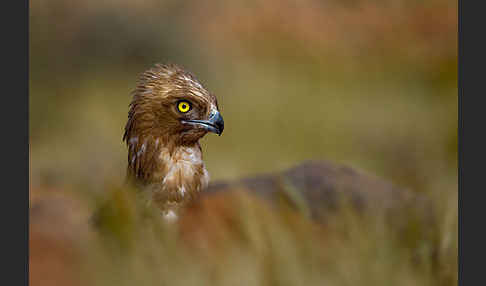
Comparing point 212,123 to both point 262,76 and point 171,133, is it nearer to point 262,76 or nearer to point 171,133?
point 171,133

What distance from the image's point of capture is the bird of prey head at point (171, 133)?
207 centimetres

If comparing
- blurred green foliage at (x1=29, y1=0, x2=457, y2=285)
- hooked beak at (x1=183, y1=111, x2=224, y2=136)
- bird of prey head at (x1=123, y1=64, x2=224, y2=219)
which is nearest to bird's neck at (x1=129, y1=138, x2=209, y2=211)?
bird of prey head at (x1=123, y1=64, x2=224, y2=219)

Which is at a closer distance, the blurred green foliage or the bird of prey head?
the bird of prey head

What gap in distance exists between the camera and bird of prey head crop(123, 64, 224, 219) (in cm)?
207

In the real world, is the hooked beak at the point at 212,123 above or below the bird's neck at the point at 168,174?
above

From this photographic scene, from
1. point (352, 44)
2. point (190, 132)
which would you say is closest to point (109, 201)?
point (190, 132)

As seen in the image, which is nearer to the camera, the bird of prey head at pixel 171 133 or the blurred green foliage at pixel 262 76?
the bird of prey head at pixel 171 133

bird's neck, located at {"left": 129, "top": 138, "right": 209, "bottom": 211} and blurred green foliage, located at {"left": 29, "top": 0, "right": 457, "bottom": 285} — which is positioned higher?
blurred green foliage, located at {"left": 29, "top": 0, "right": 457, "bottom": 285}

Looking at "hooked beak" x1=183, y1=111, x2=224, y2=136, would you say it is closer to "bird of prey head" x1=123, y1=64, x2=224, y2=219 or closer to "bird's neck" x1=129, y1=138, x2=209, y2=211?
"bird of prey head" x1=123, y1=64, x2=224, y2=219

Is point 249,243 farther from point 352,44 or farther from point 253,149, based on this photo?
point 352,44

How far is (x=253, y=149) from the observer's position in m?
2.59

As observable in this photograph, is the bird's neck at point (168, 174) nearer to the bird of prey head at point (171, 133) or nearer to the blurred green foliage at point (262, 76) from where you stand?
the bird of prey head at point (171, 133)

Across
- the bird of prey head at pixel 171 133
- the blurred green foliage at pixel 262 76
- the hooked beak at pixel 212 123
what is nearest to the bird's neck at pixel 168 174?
the bird of prey head at pixel 171 133

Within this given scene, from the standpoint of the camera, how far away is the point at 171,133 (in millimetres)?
2086
